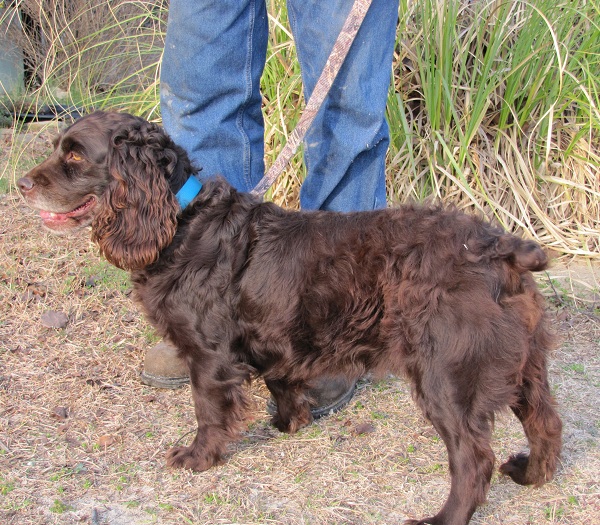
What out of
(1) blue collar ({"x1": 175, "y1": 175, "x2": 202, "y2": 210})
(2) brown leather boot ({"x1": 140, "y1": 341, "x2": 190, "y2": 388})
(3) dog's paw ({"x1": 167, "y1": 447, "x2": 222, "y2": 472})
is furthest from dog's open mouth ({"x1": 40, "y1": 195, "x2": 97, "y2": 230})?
(3) dog's paw ({"x1": 167, "y1": 447, "x2": 222, "y2": 472})

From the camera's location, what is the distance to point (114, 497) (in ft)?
7.95

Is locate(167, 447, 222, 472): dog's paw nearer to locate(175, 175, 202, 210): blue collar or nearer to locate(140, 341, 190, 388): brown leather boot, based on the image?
locate(140, 341, 190, 388): brown leather boot

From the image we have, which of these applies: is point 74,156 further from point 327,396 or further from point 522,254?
point 522,254

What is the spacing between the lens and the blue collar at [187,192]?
260 centimetres

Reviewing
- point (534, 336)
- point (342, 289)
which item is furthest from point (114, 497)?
point (534, 336)

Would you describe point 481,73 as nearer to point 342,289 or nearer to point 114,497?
point 342,289

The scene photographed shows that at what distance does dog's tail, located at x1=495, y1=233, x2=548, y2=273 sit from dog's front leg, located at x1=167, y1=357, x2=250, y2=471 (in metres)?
1.07

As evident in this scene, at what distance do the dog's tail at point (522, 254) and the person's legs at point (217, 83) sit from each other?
4.66 feet

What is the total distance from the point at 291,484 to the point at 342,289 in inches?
31.3

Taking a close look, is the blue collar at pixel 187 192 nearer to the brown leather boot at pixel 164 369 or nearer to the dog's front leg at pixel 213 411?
the dog's front leg at pixel 213 411

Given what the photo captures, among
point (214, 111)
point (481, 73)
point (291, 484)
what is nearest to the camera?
point (291, 484)

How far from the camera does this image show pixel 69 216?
2.61 m

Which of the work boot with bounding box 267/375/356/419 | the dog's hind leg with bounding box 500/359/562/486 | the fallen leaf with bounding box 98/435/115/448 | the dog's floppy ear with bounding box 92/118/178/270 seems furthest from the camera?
the work boot with bounding box 267/375/356/419

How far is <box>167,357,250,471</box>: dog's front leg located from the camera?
8.33 ft
